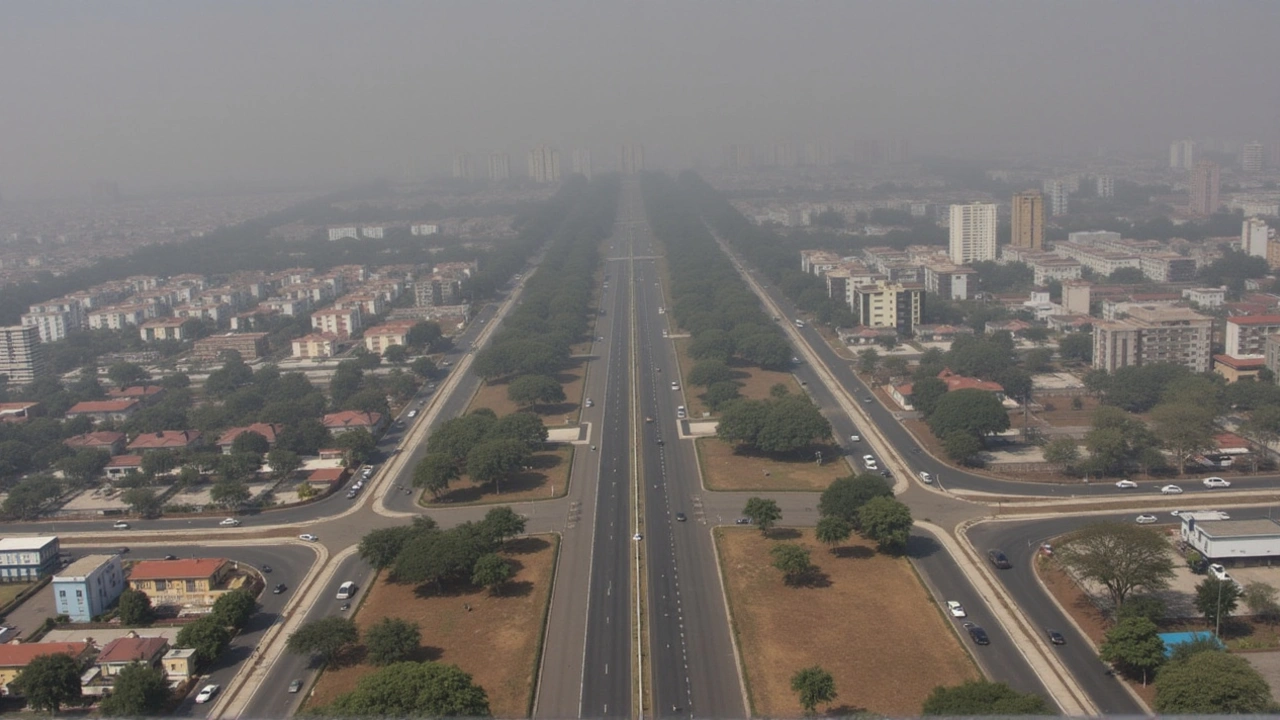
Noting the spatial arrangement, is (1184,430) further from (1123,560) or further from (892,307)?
(892,307)

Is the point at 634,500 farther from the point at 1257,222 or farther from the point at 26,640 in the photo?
the point at 1257,222

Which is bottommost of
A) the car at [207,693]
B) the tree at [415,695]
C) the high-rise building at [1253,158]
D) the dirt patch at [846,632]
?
the dirt patch at [846,632]

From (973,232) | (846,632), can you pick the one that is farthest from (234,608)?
(973,232)

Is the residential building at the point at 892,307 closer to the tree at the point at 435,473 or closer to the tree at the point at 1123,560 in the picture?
the tree at the point at 435,473

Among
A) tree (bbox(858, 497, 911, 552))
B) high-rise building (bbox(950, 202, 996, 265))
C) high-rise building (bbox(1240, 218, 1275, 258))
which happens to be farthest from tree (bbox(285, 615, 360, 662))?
high-rise building (bbox(1240, 218, 1275, 258))

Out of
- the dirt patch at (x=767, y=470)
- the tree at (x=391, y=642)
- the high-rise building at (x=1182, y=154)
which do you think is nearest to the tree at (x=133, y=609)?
the tree at (x=391, y=642)

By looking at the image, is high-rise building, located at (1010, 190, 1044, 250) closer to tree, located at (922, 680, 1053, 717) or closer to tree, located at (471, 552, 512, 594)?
tree, located at (471, 552, 512, 594)
